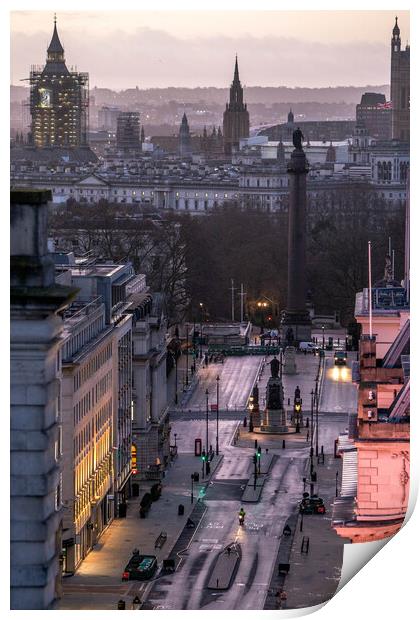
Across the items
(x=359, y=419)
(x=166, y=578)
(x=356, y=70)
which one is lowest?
(x=166, y=578)

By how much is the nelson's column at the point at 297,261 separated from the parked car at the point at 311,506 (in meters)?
33.3

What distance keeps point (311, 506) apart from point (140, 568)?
8.59 metres

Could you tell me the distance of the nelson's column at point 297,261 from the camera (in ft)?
276

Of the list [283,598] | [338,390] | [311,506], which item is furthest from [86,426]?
[338,390]

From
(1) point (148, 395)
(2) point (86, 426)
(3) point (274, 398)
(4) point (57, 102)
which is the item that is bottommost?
(3) point (274, 398)

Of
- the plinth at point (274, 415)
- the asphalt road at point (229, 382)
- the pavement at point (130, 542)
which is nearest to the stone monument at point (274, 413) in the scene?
the plinth at point (274, 415)

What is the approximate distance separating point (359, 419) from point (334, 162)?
148m

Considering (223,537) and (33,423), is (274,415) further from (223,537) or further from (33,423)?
(33,423)

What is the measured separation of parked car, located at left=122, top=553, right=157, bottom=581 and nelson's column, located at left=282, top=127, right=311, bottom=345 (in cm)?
4061

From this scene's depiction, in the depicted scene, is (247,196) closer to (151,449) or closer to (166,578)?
(151,449)

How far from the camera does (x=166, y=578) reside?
42.0m

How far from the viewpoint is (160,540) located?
4575 cm
